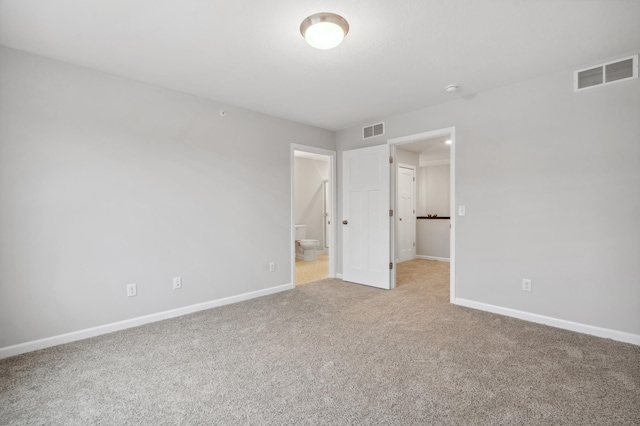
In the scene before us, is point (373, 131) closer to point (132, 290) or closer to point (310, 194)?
point (310, 194)

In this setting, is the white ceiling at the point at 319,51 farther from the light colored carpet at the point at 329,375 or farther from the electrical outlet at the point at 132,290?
the light colored carpet at the point at 329,375

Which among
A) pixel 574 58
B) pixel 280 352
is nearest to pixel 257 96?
pixel 280 352

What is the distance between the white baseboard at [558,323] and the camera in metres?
2.59

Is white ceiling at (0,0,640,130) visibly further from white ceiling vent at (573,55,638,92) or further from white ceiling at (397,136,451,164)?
white ceiling at (397,136,451,164)

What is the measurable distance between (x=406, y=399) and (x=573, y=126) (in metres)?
2.86

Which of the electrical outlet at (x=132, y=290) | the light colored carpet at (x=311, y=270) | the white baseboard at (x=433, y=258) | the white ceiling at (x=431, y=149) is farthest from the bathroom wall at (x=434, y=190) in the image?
the electrical outlet at (x=132, y=290)

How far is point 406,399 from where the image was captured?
1818 millimetres

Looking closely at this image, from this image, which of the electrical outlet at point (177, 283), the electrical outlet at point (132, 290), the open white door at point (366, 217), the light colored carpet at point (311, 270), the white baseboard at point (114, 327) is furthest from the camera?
the light colored carpet at point (311, 270)

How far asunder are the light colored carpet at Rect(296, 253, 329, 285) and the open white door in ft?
1.80

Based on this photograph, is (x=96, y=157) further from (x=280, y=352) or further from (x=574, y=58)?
(x=574, y=58)

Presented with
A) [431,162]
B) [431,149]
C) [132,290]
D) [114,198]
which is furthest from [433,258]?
[114,198]

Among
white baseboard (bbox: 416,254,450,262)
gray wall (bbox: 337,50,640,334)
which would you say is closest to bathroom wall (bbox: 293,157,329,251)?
white baseboard (bbox: 416,254,450,262)

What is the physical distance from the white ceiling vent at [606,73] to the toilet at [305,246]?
4909 millimetres

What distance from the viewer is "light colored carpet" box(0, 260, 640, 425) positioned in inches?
66.9
